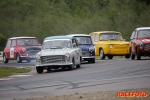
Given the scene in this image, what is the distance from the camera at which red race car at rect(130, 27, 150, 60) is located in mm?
28094

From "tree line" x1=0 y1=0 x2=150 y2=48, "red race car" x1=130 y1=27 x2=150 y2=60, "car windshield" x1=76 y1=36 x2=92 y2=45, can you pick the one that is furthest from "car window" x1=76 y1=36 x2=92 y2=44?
"tree line" x1=0 y1=0 x2=150 y2=48

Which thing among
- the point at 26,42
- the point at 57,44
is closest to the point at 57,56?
the point at 57,44

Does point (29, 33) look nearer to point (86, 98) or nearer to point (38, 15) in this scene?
point (38, 15)

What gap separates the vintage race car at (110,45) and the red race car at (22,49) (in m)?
3.83

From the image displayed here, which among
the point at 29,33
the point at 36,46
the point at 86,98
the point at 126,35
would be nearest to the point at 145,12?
the point at 126,35

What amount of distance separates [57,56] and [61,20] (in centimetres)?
3917

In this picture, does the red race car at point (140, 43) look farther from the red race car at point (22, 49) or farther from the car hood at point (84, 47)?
the red race car at point (22, 49)

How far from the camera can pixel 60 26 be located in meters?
58.9

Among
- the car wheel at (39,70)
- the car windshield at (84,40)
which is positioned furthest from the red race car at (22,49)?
the car wheel at (39,70)

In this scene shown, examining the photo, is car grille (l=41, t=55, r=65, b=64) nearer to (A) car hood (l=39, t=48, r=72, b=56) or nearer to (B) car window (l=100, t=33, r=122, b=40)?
(A) car hood (l=39, t=48, r=72, b=56)

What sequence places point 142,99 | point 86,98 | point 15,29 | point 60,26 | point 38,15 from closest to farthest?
1. point 142,99
2. point 86,98
3. point 60,26
4. point 15,29
5. point 38,15

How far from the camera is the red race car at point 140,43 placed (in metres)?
28.1

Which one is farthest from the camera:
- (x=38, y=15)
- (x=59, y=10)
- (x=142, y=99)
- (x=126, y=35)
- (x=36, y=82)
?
(x=59, y=10)

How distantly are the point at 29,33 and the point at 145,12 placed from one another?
1422 cm
